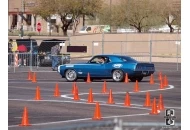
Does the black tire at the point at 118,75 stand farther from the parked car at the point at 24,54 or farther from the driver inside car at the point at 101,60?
the parked car at the point at 24,54

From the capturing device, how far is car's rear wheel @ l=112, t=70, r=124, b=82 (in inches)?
1243

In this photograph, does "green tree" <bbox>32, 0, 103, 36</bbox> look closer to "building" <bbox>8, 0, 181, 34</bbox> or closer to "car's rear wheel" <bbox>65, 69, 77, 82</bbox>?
"building" <bbox>8, 0, 181, 34</bbox>

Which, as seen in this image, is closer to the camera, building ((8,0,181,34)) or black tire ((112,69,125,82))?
black tire ((112,69,125,82))

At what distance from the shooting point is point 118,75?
31703mm

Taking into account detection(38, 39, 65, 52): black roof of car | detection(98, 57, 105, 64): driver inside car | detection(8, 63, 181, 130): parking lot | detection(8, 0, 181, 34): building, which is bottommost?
detection(8, 63, 181, 130): parking lot

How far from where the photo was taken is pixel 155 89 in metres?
28.6

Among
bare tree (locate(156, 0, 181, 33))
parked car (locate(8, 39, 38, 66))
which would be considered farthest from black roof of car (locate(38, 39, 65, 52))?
bare tree (locate(156, 0, 181, 33))

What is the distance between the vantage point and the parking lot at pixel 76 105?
17984mm

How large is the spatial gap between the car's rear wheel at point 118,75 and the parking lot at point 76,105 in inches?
12.1

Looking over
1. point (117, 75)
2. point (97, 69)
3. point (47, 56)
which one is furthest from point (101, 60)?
point (47, 56)

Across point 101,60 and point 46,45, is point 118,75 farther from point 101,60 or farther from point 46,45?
point 46,45
